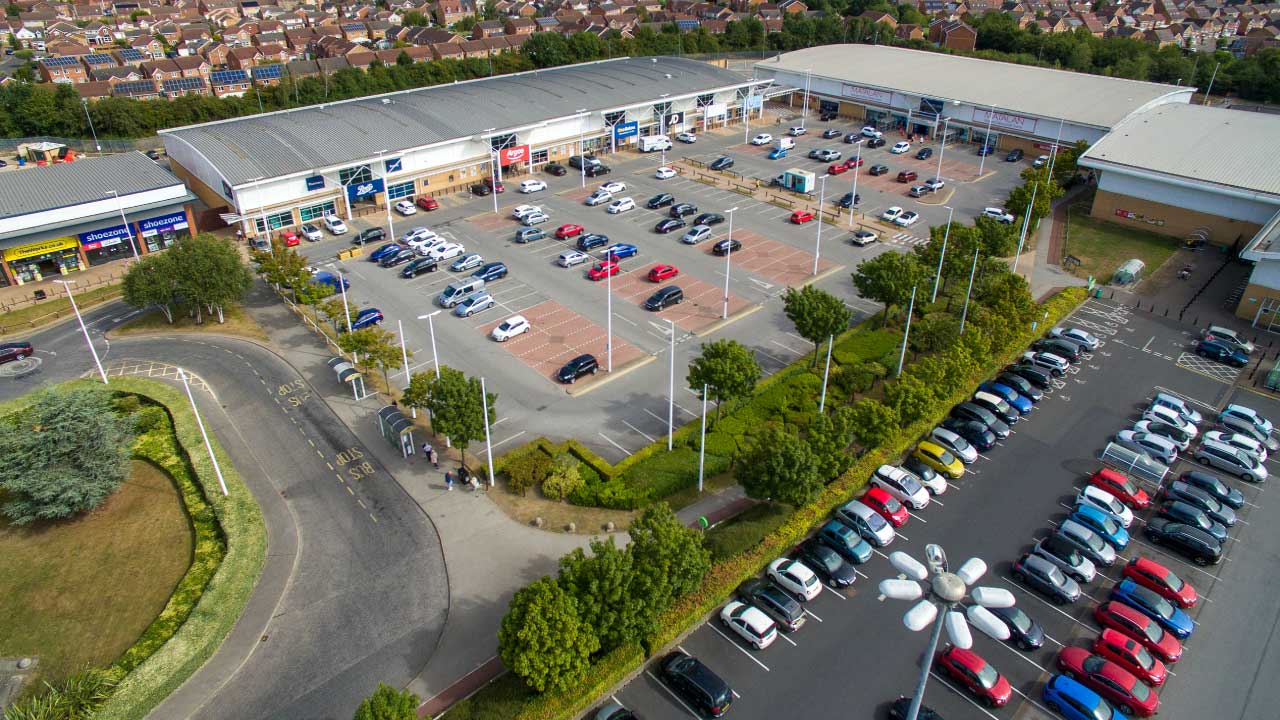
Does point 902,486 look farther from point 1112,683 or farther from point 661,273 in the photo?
point 661,273

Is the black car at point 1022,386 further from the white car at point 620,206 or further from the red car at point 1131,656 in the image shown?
the white car at point 620,206

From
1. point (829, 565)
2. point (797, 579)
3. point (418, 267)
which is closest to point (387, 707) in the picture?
point (797, 579)

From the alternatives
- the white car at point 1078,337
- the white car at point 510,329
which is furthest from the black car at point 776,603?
the white car at point 1078,337

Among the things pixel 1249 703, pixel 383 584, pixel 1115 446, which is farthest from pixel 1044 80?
pixel 383 584

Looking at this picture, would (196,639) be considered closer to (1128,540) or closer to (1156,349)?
(1128,540)

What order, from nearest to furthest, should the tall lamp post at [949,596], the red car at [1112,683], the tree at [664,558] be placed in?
the tall lamp post at [949,596]
the red car at [1112,683]
the tree at [664,558]

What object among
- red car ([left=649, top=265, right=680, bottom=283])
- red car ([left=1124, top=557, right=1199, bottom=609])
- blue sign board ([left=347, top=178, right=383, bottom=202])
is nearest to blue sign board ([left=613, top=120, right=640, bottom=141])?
blue sign board ([left=347, top=178, right=383, bottom=202])
